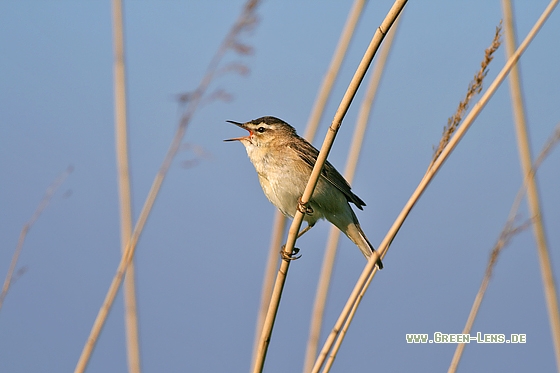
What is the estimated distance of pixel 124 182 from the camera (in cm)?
322

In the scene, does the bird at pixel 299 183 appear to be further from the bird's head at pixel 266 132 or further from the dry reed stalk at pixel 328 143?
the dry reed stalk at pixel 328 143

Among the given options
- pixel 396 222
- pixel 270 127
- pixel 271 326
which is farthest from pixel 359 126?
pixel 271 326

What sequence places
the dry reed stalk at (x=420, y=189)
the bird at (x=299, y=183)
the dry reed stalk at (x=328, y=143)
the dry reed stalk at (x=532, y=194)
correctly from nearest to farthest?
the dry reed stalk at (x=328, y=143), the dry reed stalk at (x=420, y=189), the dry reed stalk at (x=532, y=194), the bird at (x=299, y=183)

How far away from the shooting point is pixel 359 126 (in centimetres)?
350

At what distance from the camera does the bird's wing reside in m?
3.86

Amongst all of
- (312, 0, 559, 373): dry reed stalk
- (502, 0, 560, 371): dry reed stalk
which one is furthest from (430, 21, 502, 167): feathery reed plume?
(502, 0, 560, 371): dry reed stalk

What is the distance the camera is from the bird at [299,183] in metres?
3.78

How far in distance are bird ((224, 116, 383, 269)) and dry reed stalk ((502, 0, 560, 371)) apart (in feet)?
3.44

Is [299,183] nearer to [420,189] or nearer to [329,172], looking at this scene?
[329,172]

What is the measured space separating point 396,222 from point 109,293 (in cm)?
142

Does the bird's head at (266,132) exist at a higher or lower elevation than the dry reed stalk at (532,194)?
higher

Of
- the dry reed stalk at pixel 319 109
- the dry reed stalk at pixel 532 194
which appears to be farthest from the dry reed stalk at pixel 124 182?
the dry reed stalk at pixel 532 194

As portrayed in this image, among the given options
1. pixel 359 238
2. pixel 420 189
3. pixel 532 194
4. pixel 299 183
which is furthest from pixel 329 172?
pixel 420 189

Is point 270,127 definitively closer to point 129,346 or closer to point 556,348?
point 129,346
